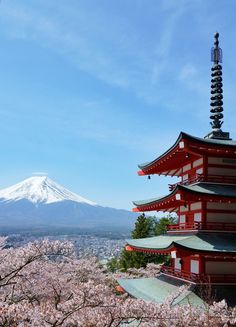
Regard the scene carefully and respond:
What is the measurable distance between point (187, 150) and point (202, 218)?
2.59m

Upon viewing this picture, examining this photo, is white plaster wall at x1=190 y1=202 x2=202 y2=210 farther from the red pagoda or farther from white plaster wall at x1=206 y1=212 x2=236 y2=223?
white plaster wall at x1=206 y1=212 x2=236 y2=223

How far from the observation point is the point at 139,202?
21.4 metres

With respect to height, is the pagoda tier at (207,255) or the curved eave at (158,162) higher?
the curved eave at (158,162)

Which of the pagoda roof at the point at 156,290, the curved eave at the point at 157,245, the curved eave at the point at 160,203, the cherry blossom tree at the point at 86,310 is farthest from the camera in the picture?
the curved eave at the point at 160,203

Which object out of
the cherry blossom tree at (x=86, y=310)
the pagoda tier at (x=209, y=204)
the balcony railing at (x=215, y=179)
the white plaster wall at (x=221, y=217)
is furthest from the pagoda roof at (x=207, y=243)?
the cherry blossom tree at (x=86, y=310)

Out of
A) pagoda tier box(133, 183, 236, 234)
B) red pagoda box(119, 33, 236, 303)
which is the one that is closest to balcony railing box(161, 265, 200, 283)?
red pagoda box(119, 33, 236, 303)

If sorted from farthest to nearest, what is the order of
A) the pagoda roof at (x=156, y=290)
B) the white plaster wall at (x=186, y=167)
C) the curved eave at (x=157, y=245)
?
the white plaster wall at (x=186, y=167), the curved eave at (x=157, y=245), the pagoda roof at (x=156, y=290)

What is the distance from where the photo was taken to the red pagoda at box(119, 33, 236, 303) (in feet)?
46.9

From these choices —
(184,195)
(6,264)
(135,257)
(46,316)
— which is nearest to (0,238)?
(6,264)

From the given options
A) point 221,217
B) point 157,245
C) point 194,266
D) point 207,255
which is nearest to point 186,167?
point 221,217

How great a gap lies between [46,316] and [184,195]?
8370 mm

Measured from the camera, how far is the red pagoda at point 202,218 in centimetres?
1430

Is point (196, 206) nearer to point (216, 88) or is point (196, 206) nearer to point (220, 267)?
point (220, 267)

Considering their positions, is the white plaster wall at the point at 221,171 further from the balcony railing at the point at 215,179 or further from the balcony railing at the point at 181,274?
the balcony railing at the point at 181,274
